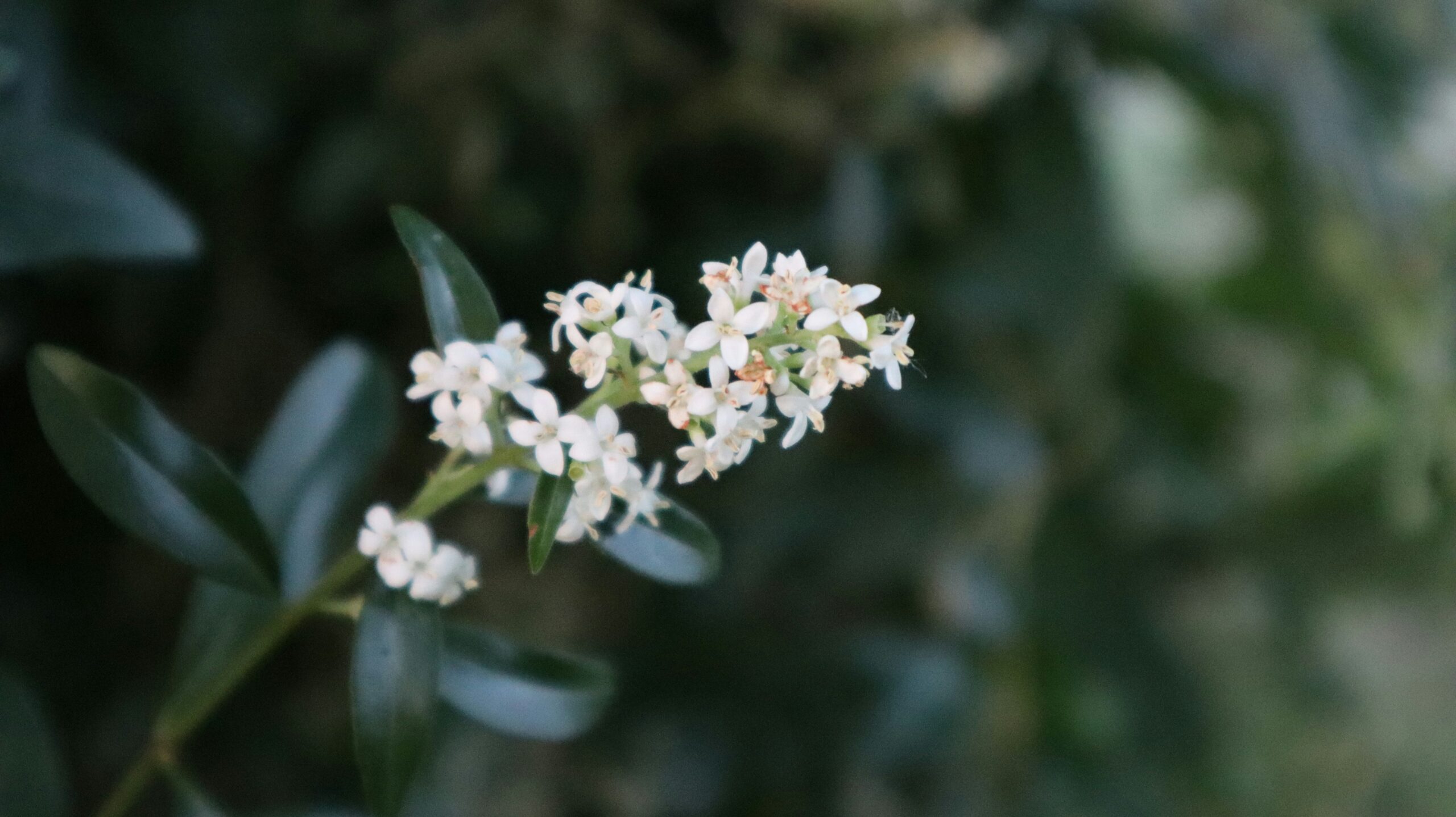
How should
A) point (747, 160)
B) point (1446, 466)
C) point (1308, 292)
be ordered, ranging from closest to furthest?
point (1446, 466) → point (747, 160) → point (1308, 292)

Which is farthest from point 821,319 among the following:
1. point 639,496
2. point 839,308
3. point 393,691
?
point 393,691

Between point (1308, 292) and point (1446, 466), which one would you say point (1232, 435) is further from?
point (1446, 466)

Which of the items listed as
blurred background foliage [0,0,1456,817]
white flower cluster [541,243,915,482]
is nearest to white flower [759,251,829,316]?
white flower cluster [541,243,915,482]

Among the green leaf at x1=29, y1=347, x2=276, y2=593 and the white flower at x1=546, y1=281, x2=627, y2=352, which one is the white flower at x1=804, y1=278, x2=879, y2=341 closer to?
the white flower at x1=546, y1=281, x2=627, y2=352

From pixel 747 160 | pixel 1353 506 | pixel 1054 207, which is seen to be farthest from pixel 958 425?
pixel 1353 506

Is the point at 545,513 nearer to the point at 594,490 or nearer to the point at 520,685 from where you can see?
the point at 594,490

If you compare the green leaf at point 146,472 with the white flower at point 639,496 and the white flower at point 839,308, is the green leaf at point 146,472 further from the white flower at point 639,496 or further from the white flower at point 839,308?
the white flower at point 839,308

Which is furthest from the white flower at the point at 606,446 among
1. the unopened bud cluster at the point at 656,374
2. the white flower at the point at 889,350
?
the white flower at the point at 889,350
